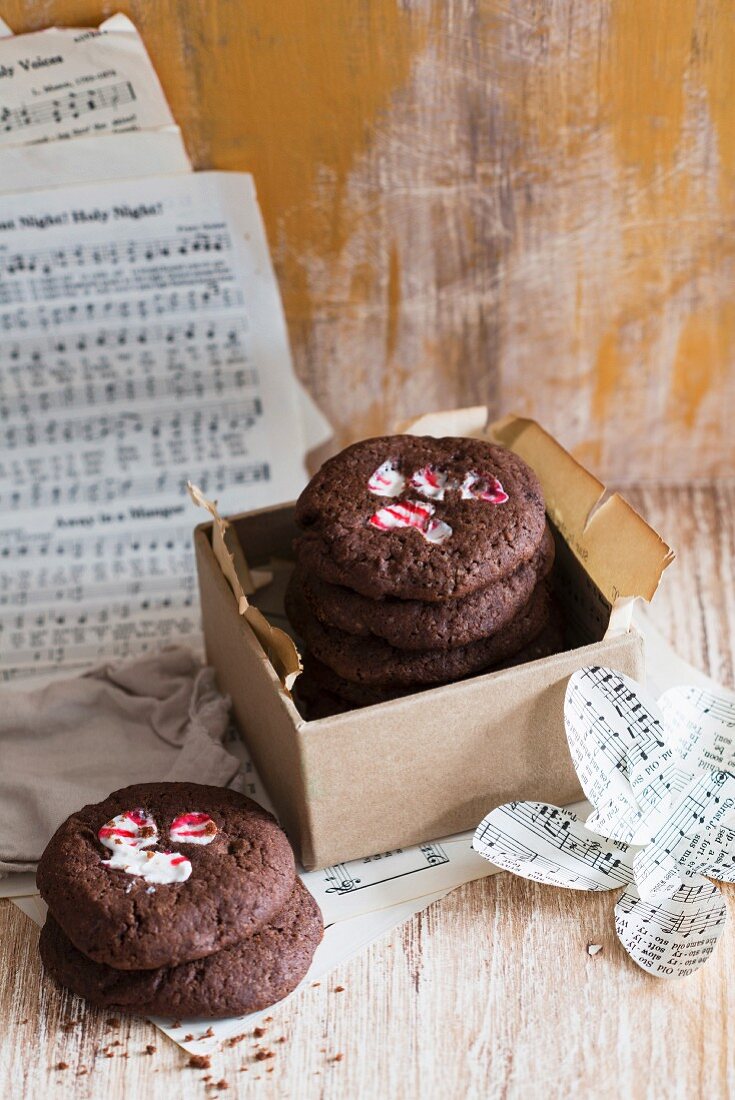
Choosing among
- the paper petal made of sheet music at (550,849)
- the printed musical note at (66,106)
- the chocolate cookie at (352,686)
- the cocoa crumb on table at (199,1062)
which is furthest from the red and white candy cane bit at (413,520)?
the printed musical note at (66,106)

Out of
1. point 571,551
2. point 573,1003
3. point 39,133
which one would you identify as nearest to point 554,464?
point 571,551

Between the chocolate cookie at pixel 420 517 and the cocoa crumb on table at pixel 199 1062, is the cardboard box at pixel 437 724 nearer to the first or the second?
the chocolate cookie at pixel 420 517

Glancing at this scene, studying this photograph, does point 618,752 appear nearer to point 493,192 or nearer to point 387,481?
point 387,481

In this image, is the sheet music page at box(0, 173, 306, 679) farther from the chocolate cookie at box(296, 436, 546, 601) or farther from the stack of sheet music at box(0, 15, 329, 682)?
the chocolate cookie at box(296, 436, 546, 601)

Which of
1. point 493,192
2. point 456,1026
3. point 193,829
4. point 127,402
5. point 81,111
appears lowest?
point 456,1026

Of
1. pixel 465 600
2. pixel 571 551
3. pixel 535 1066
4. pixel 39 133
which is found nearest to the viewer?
pixel 535 1066

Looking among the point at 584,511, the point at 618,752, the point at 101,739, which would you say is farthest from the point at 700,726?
the point at 101,739

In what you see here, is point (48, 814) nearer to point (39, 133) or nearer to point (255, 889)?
point (255, 889)
